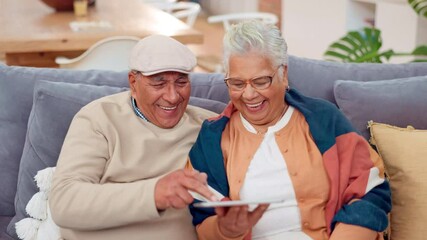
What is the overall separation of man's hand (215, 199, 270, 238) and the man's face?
16.2 inches

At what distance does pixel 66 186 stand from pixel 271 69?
0.63 metres

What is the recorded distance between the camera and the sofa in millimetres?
2465

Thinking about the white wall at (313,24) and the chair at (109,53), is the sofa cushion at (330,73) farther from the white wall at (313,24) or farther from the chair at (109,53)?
the white wall at (313,24)

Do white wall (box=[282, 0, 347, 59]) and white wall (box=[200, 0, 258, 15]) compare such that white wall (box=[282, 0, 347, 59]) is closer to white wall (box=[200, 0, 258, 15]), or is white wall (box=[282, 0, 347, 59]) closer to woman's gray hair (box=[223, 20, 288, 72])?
white wall (box=[200, 0, 258, 15])

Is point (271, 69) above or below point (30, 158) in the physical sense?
above

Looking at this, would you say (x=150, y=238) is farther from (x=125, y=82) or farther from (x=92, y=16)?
(x=92, y=16)

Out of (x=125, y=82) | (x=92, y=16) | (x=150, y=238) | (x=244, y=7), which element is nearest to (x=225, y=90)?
(x=125, y=82)

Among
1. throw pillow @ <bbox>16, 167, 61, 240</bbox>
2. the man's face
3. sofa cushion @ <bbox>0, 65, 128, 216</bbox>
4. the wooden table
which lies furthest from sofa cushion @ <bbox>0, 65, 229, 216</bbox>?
the wooden table

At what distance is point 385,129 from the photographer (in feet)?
8.29

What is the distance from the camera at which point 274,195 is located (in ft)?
7.37

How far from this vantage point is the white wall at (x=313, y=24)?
20.6ft

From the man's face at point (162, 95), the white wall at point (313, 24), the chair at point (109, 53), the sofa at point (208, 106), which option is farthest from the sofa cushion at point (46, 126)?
the white wall at point (313, 24)

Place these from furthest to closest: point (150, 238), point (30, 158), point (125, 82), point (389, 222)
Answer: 1. point (125, 82)
2. point (30, 158)
3. point (389, 222)
4. point (150, 238)

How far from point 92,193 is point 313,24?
4.87 meters
